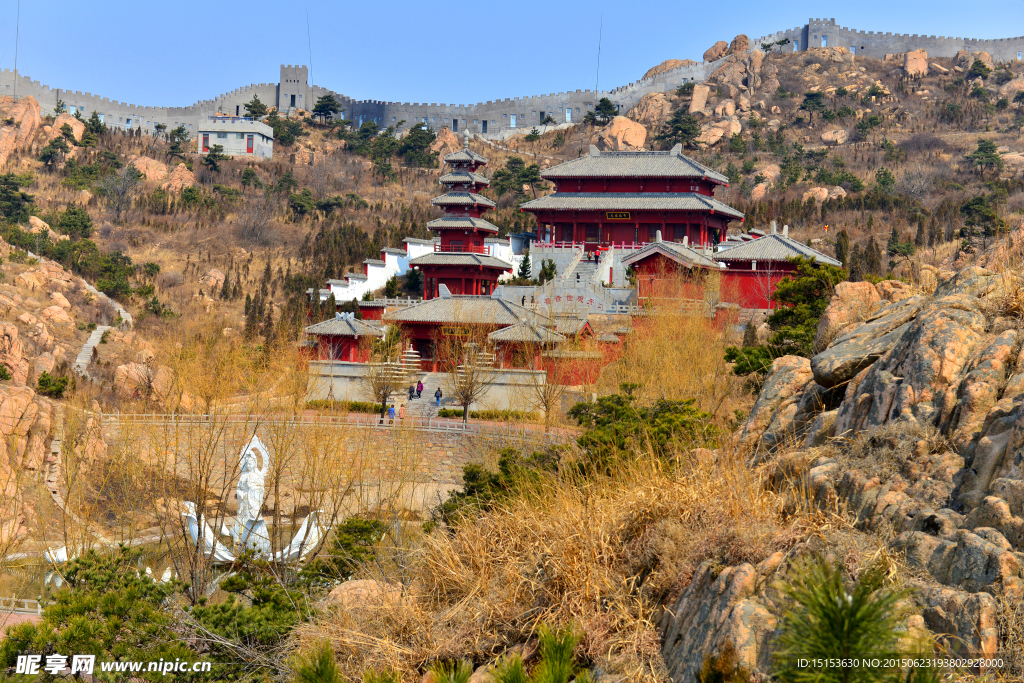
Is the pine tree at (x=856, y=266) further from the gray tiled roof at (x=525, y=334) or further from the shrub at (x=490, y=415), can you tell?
the shrub at (x=490, y=415)

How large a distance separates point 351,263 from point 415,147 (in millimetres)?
29340

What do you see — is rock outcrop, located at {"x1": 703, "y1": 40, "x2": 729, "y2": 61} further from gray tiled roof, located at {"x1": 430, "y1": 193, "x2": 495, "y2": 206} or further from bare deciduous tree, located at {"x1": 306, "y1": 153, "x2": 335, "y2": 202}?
gray tiled roof, located at {"x1": 430, "y1": 193, "x2": 495, "y2": 206}

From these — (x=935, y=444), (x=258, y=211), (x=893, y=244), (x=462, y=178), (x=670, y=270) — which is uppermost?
(x=462, y=178)

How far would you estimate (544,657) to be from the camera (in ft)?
16.2

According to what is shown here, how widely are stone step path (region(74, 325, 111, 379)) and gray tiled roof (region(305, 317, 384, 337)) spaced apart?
768 centimetres

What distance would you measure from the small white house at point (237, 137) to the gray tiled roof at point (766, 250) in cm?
4722

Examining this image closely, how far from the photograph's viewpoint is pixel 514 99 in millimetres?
80750

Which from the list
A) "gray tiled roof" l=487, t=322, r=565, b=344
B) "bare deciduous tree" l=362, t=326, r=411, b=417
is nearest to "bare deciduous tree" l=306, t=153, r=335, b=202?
"bare deciduous tree" l=362, t=326, r=411, b=417

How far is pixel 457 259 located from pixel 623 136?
1395 inches

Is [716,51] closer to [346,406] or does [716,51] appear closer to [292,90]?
[292,90]

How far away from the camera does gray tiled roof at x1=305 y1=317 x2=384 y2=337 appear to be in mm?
30125

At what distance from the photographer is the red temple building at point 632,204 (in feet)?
135

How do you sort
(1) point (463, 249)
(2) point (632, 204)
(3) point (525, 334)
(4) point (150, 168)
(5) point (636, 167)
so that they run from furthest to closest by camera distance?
(4) point (150, 168), (5) point (636, 167), (2) point (632, 204), (1) point (463, 249), (3) point (525, 334)

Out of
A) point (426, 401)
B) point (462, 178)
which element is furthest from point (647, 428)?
point (462, 178)
